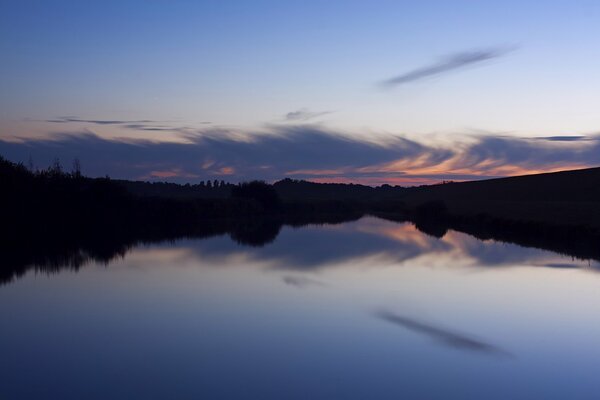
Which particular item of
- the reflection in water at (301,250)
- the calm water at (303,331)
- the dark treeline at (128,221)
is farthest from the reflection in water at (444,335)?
the dark treeline at (128,221)

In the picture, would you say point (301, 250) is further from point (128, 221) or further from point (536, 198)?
point (536, 198)

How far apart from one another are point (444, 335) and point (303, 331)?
6.53 ft

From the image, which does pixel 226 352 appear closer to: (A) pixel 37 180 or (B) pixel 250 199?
(A) pixel 37 180

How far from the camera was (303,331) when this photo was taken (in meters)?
8.93

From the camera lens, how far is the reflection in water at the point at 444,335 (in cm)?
793

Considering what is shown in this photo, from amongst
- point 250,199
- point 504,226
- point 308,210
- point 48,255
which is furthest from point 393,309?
point 308,210

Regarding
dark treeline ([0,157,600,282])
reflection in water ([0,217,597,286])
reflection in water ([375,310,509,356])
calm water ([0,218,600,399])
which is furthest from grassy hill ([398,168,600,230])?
reflection in water ([375,310,509,356])

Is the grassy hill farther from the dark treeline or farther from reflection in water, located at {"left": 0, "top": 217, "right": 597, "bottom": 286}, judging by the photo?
reflection in water, located at {"left": 0, "top": 217, "right": 597, "bottom": 286}

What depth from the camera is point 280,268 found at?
16.3 metres

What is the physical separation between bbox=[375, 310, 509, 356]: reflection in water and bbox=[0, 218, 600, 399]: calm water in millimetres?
28

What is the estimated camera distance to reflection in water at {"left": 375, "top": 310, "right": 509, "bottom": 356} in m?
7.93

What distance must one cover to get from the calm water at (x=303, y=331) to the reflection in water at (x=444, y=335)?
3cm

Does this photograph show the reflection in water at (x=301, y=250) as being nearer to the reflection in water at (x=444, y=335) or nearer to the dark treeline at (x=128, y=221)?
the dark treeline at (x=128, y=221)

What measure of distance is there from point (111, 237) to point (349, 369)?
19.6 m
